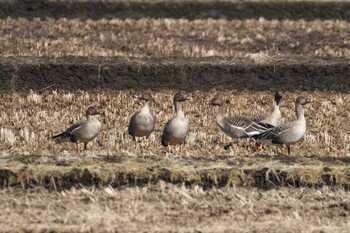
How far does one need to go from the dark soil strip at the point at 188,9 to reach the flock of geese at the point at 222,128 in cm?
2475

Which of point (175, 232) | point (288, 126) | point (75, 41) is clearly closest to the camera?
point (175, 232)

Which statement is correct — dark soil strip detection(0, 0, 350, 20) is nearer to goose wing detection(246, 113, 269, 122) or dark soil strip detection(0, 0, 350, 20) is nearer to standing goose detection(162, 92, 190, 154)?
goose wing detection(246, 113, 269, 122)

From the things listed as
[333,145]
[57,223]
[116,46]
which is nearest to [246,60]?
[116,46]

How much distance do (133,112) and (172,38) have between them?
12596mm

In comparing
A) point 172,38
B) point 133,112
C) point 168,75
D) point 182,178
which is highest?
point 172,38

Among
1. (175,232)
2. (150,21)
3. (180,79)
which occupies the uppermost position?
(150,21)

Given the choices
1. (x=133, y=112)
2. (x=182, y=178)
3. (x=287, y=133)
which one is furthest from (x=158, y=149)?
(x=182, y=178)

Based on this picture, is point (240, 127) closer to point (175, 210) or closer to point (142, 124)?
point (142, 124)

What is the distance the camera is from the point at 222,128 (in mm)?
16828

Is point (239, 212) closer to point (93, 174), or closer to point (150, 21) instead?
point (93, 174)

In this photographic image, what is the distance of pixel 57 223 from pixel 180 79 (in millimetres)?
14023

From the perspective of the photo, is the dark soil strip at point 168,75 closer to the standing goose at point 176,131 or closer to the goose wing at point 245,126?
the goose wing at point 245,126

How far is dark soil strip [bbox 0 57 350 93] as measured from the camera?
76.1 feet

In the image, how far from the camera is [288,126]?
15.1m
